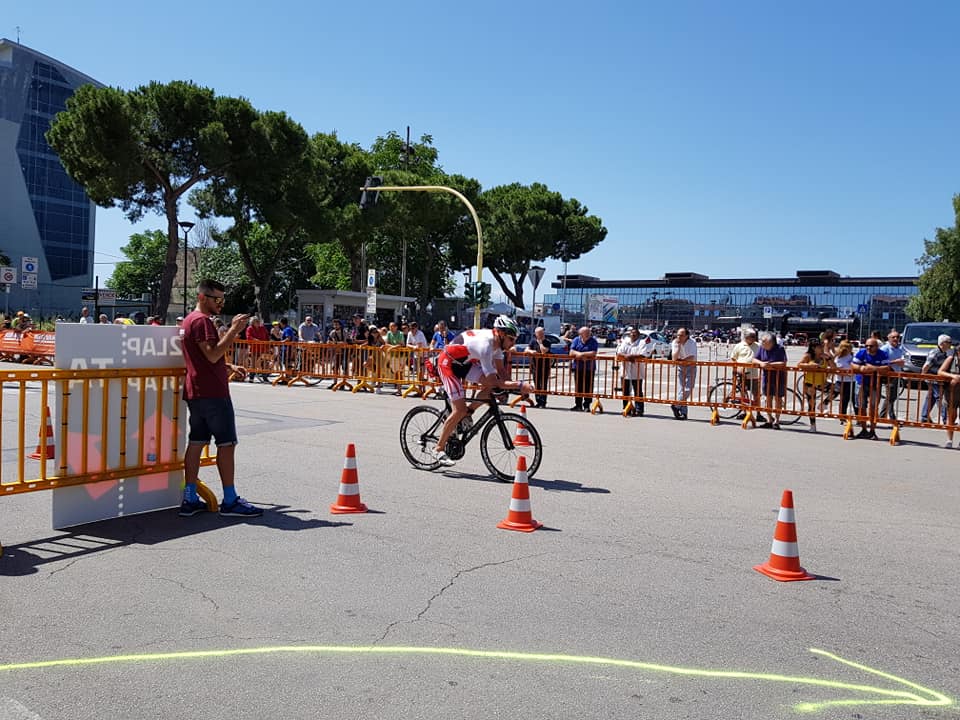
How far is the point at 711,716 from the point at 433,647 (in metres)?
1.38

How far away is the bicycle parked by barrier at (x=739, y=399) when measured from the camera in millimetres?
14891

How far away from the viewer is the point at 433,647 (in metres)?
4.07

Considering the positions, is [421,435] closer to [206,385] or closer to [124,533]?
[206,385]

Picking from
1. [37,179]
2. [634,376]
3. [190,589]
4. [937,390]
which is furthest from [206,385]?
[37,179]

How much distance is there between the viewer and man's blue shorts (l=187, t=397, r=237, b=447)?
21.0 feet

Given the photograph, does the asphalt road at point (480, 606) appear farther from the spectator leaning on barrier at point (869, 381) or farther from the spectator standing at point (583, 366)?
the spectator standing at point (583, 366)

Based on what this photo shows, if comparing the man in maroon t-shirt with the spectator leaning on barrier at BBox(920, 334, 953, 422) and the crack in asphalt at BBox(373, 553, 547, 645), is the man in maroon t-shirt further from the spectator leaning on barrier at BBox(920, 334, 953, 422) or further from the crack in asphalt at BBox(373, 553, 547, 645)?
the spectator leaning on barrier at BBox(920, 334, 953, 422)

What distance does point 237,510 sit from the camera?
665 cm

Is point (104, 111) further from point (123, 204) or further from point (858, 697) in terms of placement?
point (858, 697)

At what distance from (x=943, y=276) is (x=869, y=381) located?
3642 cm

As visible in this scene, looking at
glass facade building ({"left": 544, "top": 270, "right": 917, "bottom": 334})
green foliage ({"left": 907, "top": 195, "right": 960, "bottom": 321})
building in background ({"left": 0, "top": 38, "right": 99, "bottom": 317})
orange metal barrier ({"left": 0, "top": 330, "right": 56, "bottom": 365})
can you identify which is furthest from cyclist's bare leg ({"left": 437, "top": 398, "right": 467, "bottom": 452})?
glass facade building ({"left": 544, "top": 270, "right": 917, "bottom": 334})

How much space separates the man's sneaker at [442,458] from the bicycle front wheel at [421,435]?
5cm

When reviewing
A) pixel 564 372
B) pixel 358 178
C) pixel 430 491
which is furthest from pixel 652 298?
pixel 430 491

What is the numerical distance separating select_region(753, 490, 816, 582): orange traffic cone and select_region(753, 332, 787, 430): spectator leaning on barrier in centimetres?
954
